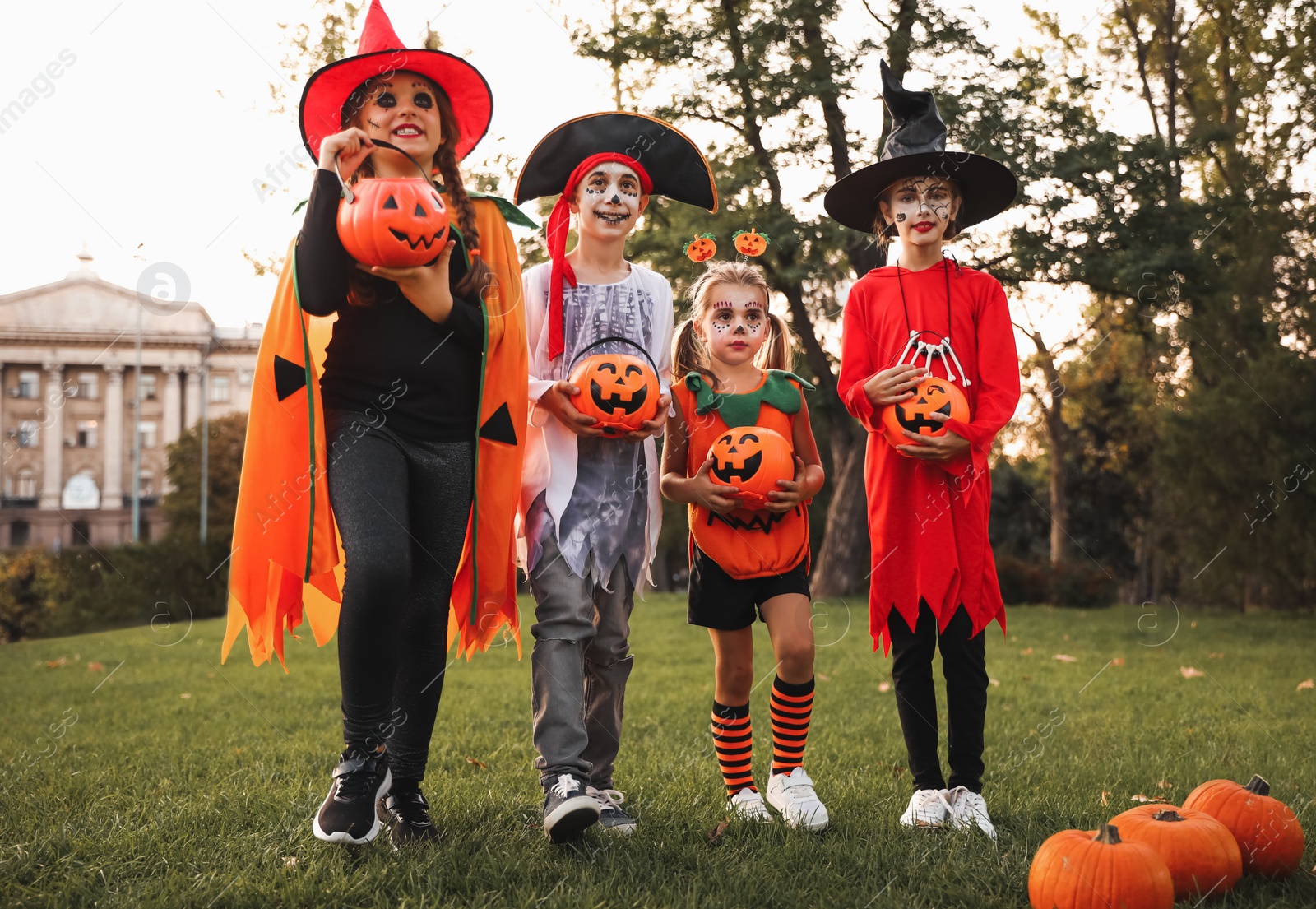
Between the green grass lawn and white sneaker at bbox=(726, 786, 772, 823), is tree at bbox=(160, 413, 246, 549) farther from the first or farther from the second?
white sneaker at bbox=(726, 786, 772, 823)

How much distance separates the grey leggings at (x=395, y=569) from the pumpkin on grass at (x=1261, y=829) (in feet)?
7.90

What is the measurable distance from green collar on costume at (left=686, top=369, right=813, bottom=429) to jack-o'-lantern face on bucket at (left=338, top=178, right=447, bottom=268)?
1.24 meters

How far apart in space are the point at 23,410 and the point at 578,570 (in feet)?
231

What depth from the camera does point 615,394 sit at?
3338 mm

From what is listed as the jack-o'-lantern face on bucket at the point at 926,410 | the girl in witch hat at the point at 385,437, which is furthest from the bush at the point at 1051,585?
the girl in witch hat at the point at 385,437

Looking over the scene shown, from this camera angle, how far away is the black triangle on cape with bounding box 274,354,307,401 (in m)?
3.11

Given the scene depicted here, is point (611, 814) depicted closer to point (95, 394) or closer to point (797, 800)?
point (797, 800)

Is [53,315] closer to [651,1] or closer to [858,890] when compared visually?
[651,1]

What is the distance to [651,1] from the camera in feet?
51.6

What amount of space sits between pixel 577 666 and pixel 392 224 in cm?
150

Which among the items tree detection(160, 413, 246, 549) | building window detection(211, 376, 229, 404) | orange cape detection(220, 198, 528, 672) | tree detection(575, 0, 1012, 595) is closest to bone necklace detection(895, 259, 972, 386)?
orange cape detection(220, 198, 528, 672)

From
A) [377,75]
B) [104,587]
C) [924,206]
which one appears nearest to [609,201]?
[377,75]

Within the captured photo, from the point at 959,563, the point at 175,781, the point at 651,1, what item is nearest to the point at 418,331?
the point at 959,563

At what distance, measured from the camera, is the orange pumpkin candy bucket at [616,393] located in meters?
3.34
